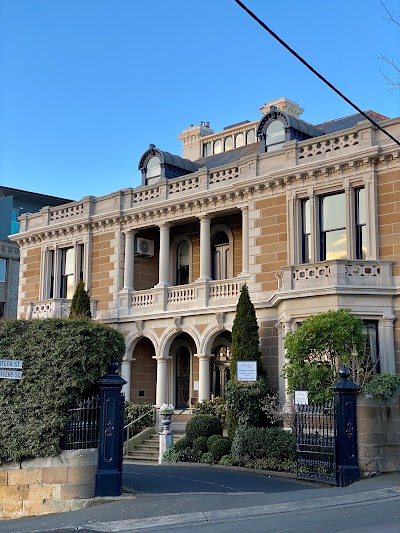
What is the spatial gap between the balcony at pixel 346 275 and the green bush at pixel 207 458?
5.44 m

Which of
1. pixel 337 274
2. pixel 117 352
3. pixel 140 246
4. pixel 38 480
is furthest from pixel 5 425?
pixel 140 246

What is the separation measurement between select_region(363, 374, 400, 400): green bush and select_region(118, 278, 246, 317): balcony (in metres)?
7.50

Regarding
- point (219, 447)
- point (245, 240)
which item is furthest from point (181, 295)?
point (219, 447)

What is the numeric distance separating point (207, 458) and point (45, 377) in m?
9.00

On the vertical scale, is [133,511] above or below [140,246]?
below

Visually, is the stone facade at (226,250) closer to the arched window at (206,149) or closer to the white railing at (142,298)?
the white railing at (142,298)

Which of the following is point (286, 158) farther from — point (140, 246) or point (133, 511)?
point (133, 511)

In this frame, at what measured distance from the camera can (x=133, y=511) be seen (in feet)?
39.9

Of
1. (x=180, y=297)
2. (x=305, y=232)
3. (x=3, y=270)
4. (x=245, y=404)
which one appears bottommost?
(x=245, y=404)

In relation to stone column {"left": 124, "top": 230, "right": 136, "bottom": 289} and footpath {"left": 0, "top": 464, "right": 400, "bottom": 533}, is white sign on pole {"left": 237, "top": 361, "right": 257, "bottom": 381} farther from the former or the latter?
stone column {"left": 124, "top": 230, "right": 136, "bottom": 289}

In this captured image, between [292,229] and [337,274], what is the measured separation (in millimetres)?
3253

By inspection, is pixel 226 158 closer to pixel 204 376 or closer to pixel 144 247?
pixel 144 247

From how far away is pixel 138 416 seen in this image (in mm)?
26812

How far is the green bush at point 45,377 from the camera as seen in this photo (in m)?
13.3
